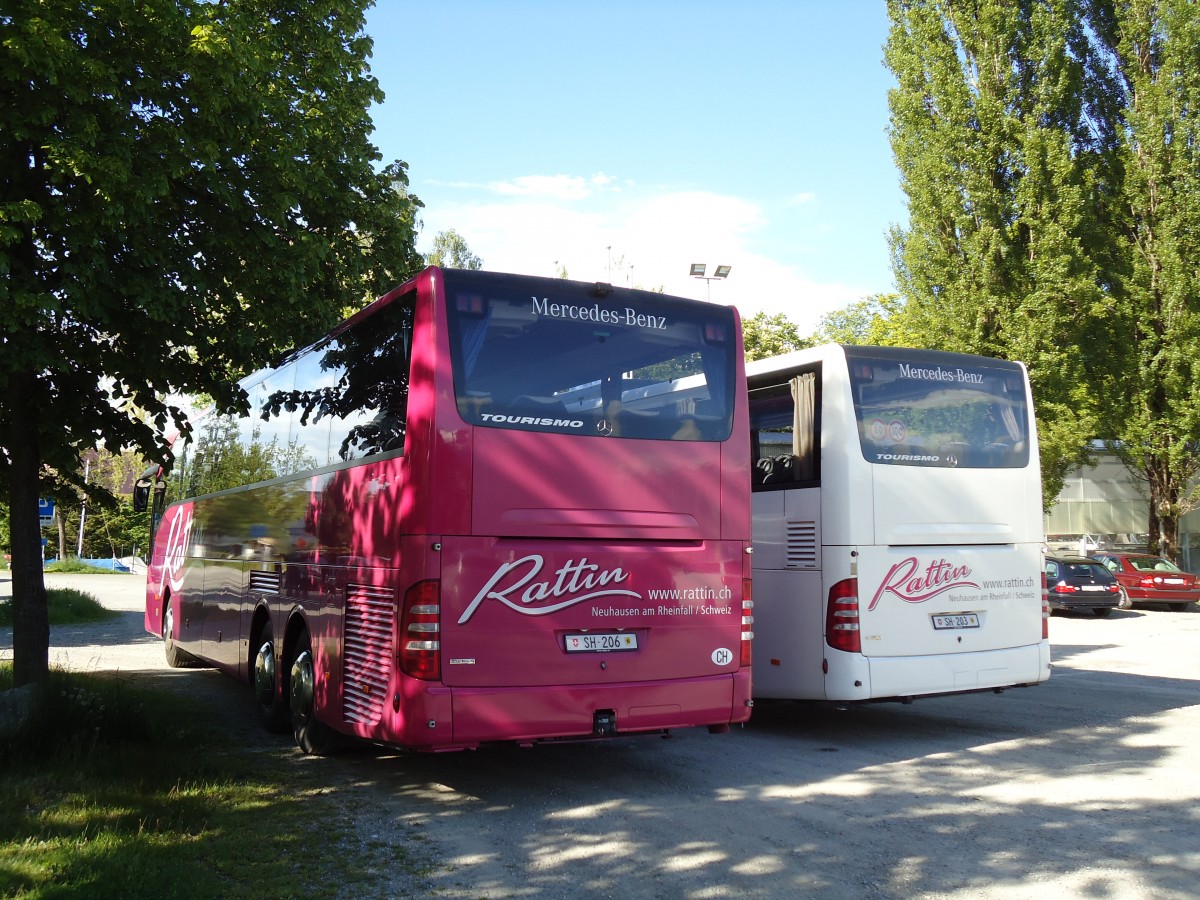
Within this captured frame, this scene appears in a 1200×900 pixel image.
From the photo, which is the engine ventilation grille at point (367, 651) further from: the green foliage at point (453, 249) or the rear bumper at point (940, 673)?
the green foliage at point (453, 249)

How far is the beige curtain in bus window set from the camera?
950 cm

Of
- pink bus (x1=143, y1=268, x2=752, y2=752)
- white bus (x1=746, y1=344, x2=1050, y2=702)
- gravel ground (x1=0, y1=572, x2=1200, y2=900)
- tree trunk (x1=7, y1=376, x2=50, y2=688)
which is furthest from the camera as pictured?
white bus (x1=746, y1=344, x2=1050, y2=702)

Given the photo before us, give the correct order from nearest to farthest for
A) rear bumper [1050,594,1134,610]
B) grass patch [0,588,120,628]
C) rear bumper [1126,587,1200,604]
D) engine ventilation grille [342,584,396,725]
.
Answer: engine ventilation grille [342,584,396,725], grass patch [0,588,120,628], rear bumper [1050,594,1134,610], rear bumper [1126,587,1200,604]

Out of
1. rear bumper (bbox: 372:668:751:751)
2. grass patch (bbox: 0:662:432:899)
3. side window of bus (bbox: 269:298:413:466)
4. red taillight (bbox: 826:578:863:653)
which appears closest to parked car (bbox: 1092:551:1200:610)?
red taillight (bbox: 826:578:863:653)

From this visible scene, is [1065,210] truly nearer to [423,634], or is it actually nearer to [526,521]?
[526,521]

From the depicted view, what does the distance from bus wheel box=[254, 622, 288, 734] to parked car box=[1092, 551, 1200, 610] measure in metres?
25.4

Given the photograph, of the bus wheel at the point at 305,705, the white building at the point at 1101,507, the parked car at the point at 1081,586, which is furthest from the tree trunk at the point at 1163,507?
the bus wheel at the point at 305,705

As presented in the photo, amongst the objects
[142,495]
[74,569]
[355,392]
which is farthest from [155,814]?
[74,569]

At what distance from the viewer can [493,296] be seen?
283 inches

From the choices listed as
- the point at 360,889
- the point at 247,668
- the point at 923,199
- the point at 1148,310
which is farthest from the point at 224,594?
the point at 1148,310

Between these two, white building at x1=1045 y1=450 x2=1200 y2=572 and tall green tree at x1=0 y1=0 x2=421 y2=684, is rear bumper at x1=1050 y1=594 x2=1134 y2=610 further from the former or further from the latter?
tall green tree at x1=0 y1=0 x2=421 y2=684

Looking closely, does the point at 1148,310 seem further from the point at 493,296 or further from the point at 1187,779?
the point at 493,296

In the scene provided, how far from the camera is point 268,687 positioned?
973cm

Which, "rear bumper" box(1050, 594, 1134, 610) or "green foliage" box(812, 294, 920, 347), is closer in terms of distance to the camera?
"rear bumper" box(1050, 594, 1134, 610)
